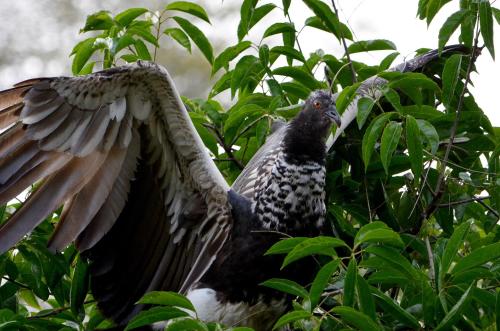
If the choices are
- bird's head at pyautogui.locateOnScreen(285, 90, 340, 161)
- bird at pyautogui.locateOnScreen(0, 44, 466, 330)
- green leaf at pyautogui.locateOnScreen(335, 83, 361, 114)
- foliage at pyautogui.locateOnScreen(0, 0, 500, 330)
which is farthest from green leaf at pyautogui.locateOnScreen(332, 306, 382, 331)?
bird's head at pyautogui.locateOnScreen(285, 90, 340, 161)

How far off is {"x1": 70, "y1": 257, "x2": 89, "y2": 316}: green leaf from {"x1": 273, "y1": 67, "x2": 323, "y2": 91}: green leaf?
77cm

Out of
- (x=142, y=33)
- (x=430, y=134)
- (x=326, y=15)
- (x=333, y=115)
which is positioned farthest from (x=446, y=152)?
(x=142, y=33)

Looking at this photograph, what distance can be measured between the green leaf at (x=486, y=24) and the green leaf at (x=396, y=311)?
26.6 inches

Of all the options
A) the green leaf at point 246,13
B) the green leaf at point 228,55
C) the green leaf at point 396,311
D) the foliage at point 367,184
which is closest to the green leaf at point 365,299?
the foliage at point 367,184

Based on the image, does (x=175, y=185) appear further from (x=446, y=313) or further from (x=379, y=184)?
(x=446, y=313)

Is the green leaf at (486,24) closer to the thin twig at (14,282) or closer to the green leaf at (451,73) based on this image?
the green leaf at (451,73)

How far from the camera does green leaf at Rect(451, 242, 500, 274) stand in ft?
6.66

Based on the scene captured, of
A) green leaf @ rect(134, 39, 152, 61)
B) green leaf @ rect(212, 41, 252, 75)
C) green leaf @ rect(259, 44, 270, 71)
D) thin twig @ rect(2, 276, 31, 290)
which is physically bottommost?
thin twig @ rect(2, 276, 31, 290)

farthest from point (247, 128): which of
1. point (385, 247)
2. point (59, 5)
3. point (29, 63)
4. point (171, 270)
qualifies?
point (59, 5)

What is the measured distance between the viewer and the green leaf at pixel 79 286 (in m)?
2.65

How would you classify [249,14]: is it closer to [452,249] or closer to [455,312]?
[452,249]

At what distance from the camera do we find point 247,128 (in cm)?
299

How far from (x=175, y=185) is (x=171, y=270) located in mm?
Result: 257

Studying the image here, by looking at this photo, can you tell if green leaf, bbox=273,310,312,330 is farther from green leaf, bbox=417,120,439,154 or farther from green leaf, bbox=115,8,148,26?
green leaf, bbox=115,8,148,26
